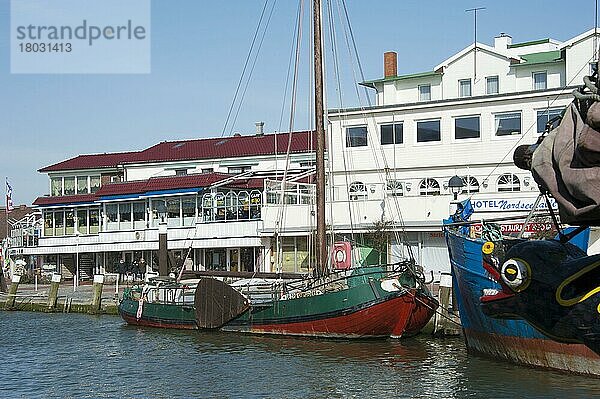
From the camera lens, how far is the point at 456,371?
73.3 feet

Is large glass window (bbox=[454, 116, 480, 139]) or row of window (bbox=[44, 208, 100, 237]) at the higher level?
large glass window (bbox=[454, 116, 480, 139])

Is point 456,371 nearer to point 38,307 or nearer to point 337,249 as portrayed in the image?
point 337,249

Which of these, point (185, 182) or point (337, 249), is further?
point (185, 182)

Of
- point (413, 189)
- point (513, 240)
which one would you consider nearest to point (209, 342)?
point (513, 240)

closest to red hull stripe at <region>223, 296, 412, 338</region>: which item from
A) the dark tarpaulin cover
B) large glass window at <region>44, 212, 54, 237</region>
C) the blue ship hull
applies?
the blue ship hull

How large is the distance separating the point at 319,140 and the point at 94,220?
30.9m

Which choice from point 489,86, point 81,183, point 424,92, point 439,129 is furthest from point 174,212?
point 489,86

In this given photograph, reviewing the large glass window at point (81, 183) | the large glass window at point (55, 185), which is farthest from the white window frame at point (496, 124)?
the large glass window at point (55, 185)

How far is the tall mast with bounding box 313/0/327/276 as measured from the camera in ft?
103

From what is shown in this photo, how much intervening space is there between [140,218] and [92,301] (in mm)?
15752

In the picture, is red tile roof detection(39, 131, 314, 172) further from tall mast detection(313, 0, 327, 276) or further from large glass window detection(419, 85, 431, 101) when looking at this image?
tall mast detection(313, 0, 327, 276)

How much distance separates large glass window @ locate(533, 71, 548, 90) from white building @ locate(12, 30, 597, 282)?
6 centimetres

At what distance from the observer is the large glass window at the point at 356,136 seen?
48.6 meters

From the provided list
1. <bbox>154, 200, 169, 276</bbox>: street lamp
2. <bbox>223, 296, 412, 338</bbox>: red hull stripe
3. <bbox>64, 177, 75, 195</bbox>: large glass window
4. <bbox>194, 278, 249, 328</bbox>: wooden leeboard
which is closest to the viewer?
<bbox>223, 296, 412, 338</bbox>: red hull stripe
